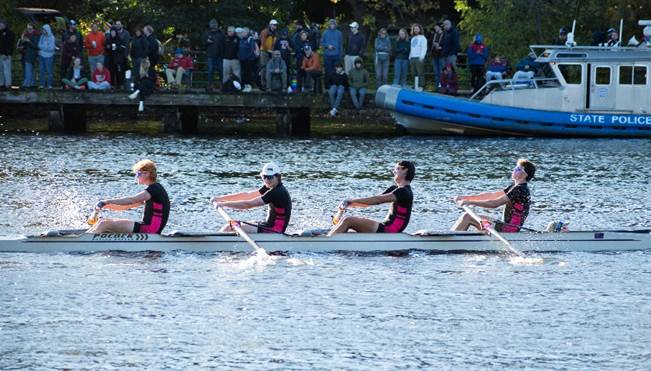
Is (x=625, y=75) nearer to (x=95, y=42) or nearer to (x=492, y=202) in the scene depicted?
(x=95, y=42)

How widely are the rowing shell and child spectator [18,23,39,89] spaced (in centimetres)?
1994

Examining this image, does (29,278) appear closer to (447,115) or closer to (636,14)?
(447,115)

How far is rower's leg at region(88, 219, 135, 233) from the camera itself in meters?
23.5

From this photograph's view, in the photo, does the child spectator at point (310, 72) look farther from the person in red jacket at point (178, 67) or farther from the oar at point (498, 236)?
the oar at point (498, 236)

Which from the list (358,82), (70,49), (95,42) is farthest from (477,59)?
(70,49)

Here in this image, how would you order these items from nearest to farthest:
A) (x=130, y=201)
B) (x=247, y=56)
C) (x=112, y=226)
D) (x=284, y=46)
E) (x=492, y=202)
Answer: (x=130, y=201)
(x=112, y=226)
(x=492, y=202)
(x=284, y=46)
(x=247, y=56)

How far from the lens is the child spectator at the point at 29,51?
42688mm

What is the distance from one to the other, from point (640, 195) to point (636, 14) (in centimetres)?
1808

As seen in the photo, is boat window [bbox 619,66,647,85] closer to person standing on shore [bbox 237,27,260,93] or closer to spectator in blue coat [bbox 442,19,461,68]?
spectator in blue coat [bbox 442,19,461,68]

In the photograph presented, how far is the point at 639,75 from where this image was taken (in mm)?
44531

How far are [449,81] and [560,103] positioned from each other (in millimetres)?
3422

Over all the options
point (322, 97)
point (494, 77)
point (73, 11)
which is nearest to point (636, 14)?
point (494, 77)

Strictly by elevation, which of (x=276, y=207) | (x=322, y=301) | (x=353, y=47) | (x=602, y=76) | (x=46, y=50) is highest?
(x=353, y=47)

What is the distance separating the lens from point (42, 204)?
30.2m
